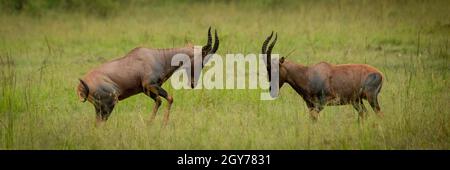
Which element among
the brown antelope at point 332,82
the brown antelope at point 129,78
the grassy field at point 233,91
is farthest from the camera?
the brown antelope at point 332,82

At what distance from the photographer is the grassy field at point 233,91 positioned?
28.3 ft

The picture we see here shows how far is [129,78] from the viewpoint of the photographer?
9180 mm

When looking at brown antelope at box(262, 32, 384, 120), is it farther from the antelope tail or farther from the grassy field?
the antelope tail

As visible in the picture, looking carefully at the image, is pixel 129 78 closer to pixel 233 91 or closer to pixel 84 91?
pixel 84 91

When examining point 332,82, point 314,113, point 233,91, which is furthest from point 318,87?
point 233,91

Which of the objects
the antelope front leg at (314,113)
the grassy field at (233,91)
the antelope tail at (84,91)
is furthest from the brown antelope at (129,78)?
the antelope front leg at (314,113)

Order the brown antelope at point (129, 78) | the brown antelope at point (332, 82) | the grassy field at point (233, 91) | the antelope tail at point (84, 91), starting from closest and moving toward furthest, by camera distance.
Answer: the grassy field at point (233, 91) < the antelope tail at point (84, 91) < the brown antelope at point (129, 78) < the brown antelope at point (332, 82)

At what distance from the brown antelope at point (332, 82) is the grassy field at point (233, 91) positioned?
0.23 m

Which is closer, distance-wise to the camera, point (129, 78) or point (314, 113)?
point (129, 78)

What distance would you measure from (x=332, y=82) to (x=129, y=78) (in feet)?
7.58

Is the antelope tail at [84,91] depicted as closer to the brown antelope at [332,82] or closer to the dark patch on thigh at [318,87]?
the brown antelope at [332,82]

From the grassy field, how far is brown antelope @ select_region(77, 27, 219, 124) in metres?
0.32

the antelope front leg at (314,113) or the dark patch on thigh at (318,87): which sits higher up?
the dark patch on thigh at (318,87)
